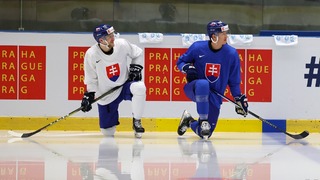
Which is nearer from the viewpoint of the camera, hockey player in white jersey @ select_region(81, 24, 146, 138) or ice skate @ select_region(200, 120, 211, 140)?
ice skate @ select_region(200, 120, 211, 140)

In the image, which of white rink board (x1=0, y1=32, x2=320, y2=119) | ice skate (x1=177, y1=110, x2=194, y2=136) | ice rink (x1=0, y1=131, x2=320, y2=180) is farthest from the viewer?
white rink board (x1=0, y1=32, x2=320, y2=119)

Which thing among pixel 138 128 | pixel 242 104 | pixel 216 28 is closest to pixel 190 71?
pixel 216 28

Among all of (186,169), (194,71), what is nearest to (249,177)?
(186,169)

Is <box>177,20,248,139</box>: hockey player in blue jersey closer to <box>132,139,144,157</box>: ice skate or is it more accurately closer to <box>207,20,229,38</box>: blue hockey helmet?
<box>207,20,229,38</box>: blue hockey helmet

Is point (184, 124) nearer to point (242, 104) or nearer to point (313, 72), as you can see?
point (242, 104)

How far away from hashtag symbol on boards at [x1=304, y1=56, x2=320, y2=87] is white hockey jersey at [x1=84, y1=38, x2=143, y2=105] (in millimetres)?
1839

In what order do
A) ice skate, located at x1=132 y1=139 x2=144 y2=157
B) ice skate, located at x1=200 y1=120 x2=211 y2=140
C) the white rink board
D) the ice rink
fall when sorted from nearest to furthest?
the ice rink → ice skate, located at x1=132 y1=139 x2=144 y2=157 → ice skate, located at x1=200 y1=120 x2=211 y2=140 → the white rink board

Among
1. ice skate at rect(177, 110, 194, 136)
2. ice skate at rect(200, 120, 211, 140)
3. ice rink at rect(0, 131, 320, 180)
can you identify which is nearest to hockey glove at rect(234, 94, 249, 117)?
ice rink at rect(0, 131, 320, 180)

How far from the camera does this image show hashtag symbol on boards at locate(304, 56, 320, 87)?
8.50 m

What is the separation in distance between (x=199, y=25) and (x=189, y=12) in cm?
19

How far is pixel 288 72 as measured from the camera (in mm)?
8547

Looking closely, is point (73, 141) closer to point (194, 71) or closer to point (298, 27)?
point (194, 71)

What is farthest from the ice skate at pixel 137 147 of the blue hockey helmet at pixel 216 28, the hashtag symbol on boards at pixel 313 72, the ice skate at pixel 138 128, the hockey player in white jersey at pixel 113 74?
the hashtag symbol on boards at pixel 313 72

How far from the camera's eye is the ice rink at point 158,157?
15.5 ft
